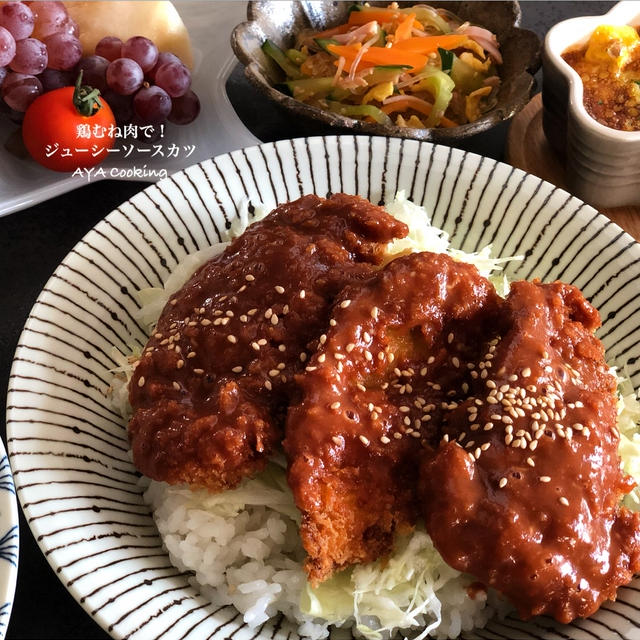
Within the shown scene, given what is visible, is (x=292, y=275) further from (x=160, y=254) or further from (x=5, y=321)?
(x=5, y=321)

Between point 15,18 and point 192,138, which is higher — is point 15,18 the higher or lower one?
the higher one

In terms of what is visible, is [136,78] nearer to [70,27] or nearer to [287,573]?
[70,27]

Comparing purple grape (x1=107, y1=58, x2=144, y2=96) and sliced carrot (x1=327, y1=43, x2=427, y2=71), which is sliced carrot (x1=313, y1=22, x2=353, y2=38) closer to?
sliced carrot (x1=327, y1=43, x2=427, y2=71)

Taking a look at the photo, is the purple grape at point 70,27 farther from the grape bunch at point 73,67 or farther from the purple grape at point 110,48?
the purple grape at point 110,48

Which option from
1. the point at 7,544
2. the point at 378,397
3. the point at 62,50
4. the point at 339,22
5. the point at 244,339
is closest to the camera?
the point at 7,544

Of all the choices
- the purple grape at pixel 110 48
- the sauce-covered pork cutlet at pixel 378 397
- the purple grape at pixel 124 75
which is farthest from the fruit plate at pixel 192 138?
the sauce-covered pork cutlet at pixel 378 397

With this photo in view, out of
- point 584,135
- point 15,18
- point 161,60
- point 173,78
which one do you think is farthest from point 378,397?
point 15,18

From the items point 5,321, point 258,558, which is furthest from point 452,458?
point 5,321
